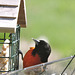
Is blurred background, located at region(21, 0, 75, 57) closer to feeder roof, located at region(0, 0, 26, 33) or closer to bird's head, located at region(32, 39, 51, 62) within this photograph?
bird's head, located at region(32, 39, 51, 62)

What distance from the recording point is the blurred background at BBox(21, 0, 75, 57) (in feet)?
29.2

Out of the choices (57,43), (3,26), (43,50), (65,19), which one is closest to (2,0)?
(3,26)

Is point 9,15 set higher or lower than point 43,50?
higher

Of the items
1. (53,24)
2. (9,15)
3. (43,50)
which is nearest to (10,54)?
(43,50)

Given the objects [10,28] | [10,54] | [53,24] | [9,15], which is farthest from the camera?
[53,24]

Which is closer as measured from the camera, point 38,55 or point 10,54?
point 10,54

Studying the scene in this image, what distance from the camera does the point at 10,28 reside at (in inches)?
135

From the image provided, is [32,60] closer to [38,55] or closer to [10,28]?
[38,55]

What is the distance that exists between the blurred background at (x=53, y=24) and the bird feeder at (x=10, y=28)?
12.1ft

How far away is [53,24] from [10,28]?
7227 mm

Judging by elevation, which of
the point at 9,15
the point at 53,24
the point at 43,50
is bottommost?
the point at 53,24

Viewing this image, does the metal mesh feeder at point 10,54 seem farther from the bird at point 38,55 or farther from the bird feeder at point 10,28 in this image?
the bird at point 38,55

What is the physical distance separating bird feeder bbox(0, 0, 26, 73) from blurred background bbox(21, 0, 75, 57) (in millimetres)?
3702

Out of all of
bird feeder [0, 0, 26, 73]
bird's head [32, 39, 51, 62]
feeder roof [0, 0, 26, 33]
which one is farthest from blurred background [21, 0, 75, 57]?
feeder roof [0, 0, 26, 33]
